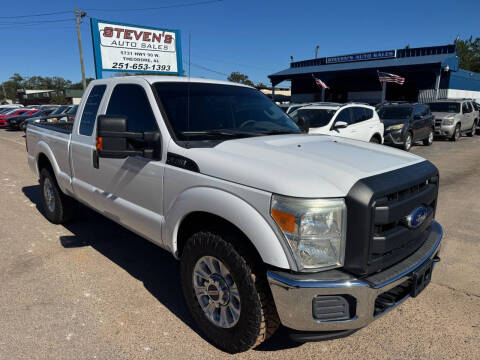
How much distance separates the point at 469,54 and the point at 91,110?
212 ft

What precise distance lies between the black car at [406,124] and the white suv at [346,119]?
1620 millimetres

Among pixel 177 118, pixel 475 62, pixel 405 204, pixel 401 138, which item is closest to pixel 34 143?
pixel 177 118

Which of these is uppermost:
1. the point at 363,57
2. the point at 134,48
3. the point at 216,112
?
the point at 363,57

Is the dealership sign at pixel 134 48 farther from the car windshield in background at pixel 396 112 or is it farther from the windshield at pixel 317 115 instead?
the car windshield in background at pixel 396 112

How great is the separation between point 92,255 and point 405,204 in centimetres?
339

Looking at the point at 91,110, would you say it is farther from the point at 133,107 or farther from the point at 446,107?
the point at 446,107

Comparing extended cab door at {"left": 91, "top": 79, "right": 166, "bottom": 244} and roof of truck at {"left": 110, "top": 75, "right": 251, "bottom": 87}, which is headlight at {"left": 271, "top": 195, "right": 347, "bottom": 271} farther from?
roof of truck at {"left": 110, "top": 75, "right": 251, "bottom": 87}

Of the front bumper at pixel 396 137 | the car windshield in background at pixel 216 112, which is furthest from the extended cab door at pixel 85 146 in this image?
the front bumper at pixel 396 137

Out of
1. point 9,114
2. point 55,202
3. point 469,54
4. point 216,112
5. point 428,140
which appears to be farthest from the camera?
point 469,54

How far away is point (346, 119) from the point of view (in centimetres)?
973

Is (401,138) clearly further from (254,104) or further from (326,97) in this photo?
(326,97)

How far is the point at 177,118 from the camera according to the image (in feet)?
9.70

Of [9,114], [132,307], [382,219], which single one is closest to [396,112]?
[382,219]

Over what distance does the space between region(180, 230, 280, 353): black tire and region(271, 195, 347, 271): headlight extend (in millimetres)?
349
